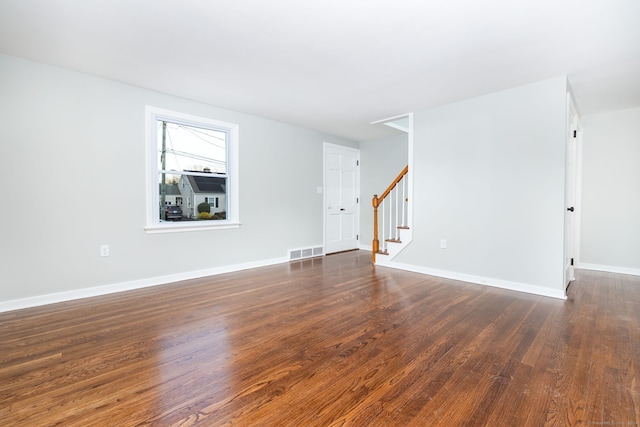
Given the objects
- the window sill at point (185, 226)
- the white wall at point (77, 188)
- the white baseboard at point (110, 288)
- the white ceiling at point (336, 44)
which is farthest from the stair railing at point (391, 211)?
the white wall at point (77, 188)

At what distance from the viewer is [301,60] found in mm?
2707

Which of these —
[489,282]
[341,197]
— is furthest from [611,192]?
[341,197]

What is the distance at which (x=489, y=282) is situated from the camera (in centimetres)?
355

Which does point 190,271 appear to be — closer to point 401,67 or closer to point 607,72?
point 401,67

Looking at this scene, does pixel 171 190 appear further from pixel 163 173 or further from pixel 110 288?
pixel 110 288

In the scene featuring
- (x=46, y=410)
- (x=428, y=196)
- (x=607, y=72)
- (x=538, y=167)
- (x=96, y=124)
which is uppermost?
(x=607, y=72)

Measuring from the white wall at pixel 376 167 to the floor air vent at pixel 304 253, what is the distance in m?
1.24

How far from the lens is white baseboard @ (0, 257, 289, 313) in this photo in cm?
272

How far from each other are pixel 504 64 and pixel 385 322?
2663 millimetres

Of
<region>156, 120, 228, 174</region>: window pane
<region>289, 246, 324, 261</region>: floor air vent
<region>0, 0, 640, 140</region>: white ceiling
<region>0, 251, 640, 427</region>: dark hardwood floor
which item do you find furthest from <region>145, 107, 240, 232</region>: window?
<region>289, 246, 324, 261</region>: floor air vent

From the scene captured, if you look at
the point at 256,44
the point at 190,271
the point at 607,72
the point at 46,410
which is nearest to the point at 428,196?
the point at 607,72

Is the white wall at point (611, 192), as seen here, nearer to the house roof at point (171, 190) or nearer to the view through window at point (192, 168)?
the view through window at point (192, 168)

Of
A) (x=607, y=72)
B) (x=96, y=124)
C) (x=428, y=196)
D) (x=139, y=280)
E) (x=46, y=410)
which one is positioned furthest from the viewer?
(x=428, y=196)

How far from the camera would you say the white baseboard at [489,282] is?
10.3ft
